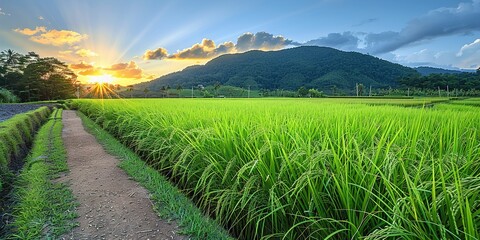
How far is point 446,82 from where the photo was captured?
189 feet

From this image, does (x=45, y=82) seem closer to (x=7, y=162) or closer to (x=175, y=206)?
(x=7, y=162)

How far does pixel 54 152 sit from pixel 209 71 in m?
101

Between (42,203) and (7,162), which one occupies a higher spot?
(7,162)

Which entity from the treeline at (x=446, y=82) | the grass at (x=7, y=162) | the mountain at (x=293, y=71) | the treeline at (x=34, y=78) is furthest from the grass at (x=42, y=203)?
the mountain at (x=293, y=71)

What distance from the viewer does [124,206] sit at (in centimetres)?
291

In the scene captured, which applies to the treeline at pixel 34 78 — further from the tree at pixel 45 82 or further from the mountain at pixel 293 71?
the mountain at pixel 293 71

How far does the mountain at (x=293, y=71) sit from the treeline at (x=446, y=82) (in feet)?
43.9

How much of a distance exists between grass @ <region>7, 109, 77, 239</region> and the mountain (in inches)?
2934

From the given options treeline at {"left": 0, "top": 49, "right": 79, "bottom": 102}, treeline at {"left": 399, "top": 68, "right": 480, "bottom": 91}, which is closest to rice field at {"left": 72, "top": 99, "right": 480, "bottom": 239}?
treeline at {"left": 0, "top": 49, "right": 79, "bottom": 102}

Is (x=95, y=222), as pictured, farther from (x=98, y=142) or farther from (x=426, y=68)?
(x=426, y=68)

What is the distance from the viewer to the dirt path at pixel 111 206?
240cm

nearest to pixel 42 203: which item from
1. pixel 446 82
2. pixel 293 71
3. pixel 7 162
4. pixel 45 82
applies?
pixel 7 162

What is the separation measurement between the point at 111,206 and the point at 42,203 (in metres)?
0.75

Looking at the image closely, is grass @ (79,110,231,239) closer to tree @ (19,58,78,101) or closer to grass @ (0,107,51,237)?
grass @ (0,107,51,237)
